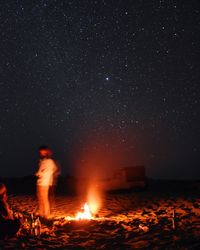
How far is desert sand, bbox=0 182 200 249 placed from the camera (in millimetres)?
6480

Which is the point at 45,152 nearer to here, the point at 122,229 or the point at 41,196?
the point at 41,196

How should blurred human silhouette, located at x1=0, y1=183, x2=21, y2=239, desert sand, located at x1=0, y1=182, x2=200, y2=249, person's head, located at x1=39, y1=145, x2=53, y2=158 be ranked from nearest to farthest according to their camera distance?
desert sand, located at x1=0, y1=182, x2=200, y2=249, blurred human silhouette, located at x1=0, y1=183, x2=21, y2=239, person's head, located at x1=39, y1=145, x2=53, y2=158

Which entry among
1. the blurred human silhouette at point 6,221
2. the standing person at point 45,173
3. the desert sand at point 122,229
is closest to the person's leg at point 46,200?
the standing person at point 45,173

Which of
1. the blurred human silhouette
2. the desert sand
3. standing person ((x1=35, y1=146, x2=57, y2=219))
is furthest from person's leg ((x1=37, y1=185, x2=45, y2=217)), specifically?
the blurred human silhouette

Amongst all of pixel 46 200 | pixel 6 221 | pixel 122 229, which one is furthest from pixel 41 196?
pixel 122 229

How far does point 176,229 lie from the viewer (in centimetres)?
734

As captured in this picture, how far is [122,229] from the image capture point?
25.5ft

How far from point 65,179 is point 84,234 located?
14.9 m

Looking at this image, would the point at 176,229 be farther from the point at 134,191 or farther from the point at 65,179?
the point at 65,179

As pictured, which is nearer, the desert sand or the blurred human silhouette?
the desert sand

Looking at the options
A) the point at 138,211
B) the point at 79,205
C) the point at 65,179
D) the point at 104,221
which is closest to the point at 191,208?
the point at 138,211

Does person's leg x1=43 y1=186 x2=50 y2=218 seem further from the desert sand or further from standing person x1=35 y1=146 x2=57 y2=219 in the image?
the desert sand

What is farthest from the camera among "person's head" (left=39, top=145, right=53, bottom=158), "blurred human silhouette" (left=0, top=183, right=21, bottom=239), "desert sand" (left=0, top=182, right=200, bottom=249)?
"person's head" (left=39, top=145, right=53, bottom=158)

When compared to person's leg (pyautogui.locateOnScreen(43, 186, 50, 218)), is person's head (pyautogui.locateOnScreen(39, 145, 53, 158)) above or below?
above
